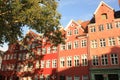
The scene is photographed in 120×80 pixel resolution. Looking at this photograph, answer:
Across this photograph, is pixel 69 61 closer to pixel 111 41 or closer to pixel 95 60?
pixel 95 60

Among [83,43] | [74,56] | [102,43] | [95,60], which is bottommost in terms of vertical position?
[95,60]

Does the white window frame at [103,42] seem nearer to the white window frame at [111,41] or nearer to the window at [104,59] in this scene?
the white window frame at [111,41]

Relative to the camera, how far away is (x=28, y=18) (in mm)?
22688

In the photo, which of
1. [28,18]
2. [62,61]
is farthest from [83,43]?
[28,18]

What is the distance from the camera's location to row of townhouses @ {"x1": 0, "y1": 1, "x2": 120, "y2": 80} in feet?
115

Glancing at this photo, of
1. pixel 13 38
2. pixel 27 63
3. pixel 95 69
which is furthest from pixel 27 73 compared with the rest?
pixel 13 38

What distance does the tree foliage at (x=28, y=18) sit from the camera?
875 inches

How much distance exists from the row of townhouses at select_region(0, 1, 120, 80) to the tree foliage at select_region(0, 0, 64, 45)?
372 cm

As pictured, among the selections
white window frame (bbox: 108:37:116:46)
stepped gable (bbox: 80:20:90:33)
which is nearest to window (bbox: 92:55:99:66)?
white window frame (bbox: 108:37:116:46)

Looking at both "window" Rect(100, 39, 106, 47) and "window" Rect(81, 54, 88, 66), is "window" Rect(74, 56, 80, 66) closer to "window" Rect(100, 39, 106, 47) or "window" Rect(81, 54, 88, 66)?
"window" Rect(81, 54, 88, 66)

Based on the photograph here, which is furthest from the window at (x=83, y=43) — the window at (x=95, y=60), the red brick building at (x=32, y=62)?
the red brick building at (x=32, y=62)

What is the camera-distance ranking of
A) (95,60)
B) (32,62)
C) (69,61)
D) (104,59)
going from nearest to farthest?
(104,59) < (95,60) < (69,61) < (32,62)

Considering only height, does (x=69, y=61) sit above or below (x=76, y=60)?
below

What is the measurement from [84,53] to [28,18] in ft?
63.1
